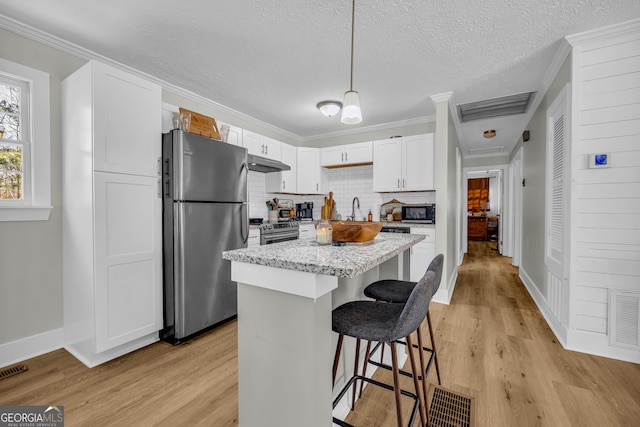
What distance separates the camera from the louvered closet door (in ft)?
7.75

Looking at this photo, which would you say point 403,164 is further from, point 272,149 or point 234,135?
point 234,135

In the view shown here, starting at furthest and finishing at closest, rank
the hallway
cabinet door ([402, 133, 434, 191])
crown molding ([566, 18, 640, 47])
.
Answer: cabinet door ([402, 133, 434, 191]) < crown molding ([566, 18, 640, 47]) < the hallway

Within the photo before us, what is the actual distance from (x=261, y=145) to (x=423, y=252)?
2.67 m

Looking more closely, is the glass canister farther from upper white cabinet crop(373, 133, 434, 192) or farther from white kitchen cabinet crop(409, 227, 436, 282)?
upper white cabinet crop(373, 133, 434, 192)

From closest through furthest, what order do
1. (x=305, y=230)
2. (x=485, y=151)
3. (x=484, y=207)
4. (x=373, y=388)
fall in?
(x=373, y=388)
(x=305, y=230)
(x=485, y=151)
(x=484, y=207)

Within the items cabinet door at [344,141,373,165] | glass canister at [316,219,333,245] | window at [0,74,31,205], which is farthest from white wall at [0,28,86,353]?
cabinet door at [344,141,373,165]

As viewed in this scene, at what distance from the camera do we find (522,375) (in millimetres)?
1980

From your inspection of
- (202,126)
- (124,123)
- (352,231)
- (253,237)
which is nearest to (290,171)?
(253,237)

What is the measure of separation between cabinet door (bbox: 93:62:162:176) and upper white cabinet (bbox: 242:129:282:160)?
1417 millimetres

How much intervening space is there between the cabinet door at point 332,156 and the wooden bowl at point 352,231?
3.21m

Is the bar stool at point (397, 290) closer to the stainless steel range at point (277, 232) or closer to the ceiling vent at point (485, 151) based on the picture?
the stainless steel range at point (277, 232)

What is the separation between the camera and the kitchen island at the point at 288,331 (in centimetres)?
107

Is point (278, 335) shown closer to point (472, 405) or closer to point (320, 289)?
point (320, 289)

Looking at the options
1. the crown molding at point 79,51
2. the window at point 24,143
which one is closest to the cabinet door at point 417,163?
the crown molding at point 79,51
